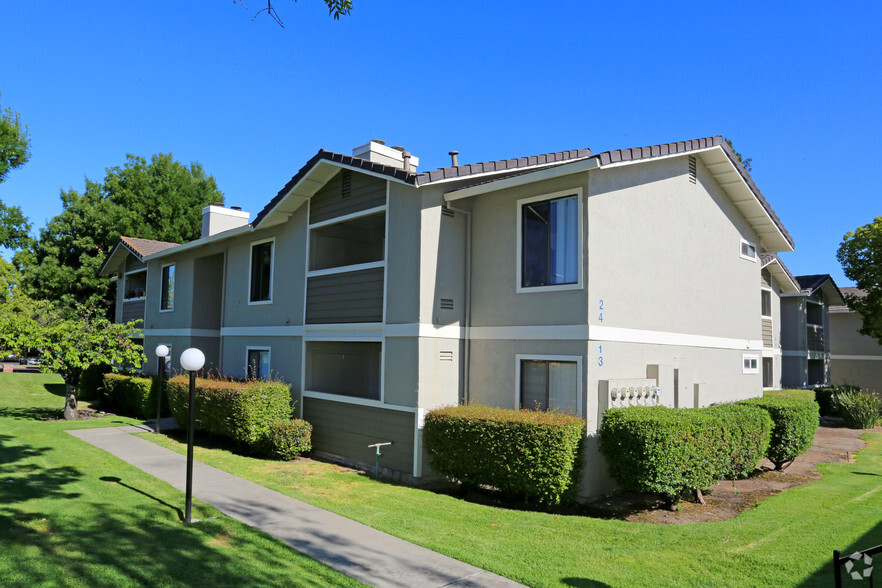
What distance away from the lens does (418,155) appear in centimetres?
1515

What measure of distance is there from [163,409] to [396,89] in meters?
12.8

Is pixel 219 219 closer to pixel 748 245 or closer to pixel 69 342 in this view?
pixel 69 342

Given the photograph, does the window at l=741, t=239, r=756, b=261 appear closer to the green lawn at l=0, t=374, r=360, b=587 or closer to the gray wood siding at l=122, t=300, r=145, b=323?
the green lawn at l=0, t=374, r=360, b=587

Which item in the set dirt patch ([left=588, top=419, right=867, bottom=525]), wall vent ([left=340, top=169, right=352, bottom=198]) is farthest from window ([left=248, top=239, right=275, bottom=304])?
dirt patch ([left=588, top=419, right=867, bottom=525])

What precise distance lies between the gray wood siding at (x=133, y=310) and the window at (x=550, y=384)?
17934 mm

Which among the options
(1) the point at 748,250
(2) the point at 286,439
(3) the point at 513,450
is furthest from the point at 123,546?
(1) the point at 748,250

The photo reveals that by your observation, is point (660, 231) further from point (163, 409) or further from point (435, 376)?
point (163, 409)

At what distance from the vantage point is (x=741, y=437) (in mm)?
10430

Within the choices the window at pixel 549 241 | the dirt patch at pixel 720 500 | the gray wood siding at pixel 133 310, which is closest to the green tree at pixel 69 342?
→ the gray wood siding at pixel 133 310

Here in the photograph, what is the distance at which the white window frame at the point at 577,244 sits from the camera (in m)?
10.5

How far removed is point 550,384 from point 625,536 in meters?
3.40

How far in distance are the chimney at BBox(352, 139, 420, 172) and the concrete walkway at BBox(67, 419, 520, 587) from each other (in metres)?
7.97

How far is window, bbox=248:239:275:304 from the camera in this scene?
16.5 metres

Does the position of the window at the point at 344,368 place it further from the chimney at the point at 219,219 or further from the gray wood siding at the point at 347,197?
the chimney at the point at 219,219
